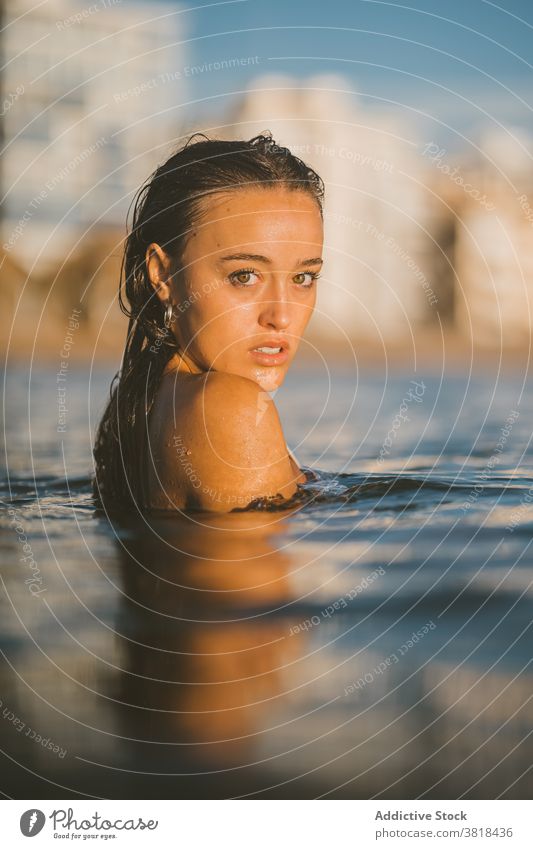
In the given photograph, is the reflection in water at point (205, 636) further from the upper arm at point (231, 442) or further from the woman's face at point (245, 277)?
the woman's face at point (245, 277)

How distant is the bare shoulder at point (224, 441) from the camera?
1783 millimetres

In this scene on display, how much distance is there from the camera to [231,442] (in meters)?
1.80

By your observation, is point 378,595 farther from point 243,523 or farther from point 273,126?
point 273,126

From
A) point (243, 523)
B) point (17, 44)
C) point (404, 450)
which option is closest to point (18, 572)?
point (243, 523)

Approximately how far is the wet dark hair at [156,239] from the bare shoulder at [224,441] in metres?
0.16

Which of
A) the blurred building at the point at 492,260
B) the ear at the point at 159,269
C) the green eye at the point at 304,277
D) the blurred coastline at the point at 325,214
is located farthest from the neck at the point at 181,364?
the blurred building at the point at 492,260

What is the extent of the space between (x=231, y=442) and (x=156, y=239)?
46 cm

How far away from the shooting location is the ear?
6.43 feet

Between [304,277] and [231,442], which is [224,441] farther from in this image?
[304,277]

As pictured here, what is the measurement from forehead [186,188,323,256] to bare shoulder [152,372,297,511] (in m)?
0.24

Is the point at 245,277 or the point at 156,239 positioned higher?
the point at 156,239

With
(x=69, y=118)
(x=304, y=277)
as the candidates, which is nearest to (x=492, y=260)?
(x=69, y=118)

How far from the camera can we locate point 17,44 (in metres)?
10.1
